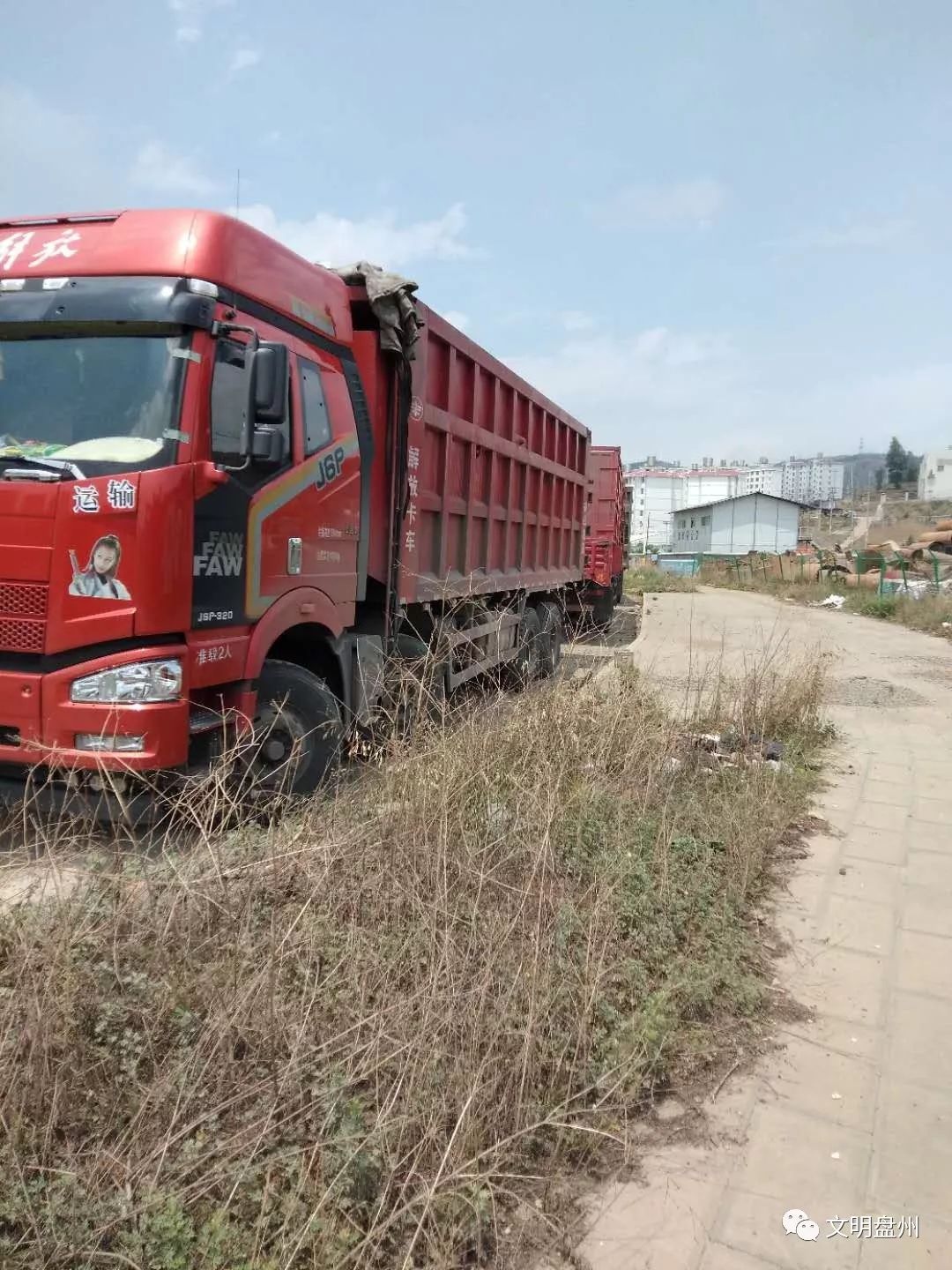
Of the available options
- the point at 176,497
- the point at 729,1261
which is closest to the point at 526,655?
the point at 176,497

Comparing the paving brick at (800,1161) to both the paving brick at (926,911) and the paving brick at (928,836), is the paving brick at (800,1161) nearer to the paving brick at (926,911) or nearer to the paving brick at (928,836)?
the paving brick at (926,911)

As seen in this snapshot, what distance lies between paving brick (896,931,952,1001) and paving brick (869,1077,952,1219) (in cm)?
66

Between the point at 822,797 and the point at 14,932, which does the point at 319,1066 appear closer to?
the point at 14,932

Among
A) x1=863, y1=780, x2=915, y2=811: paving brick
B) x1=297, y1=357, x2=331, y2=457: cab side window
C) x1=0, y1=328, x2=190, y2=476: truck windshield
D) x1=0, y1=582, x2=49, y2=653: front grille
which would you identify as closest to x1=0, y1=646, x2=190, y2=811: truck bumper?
x1=0, y1=582, x2=49, y2=653: front grille

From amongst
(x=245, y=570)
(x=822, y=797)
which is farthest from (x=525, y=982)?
(x=822, y=797)

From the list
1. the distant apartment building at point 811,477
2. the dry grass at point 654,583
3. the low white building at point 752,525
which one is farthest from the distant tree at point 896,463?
the dry grass at point 654,583

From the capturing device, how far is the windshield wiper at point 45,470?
3502 millimetres

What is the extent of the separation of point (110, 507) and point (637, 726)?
9.25 ft

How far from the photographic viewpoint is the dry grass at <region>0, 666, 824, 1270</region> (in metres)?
1.76

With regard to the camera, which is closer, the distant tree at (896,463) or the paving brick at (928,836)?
the paving brick at (928,836)

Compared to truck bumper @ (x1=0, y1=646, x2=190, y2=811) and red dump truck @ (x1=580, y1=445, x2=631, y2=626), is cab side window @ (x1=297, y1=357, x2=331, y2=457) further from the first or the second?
red dump truck @ (x1=580, y1=445, x2=631, y2=626)

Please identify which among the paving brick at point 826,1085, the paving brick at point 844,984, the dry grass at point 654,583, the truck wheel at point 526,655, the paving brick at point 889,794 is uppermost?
the dry grass at point 654,583

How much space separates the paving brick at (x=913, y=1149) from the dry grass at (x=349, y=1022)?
466mm

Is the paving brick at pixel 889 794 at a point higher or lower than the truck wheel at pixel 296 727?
lower
